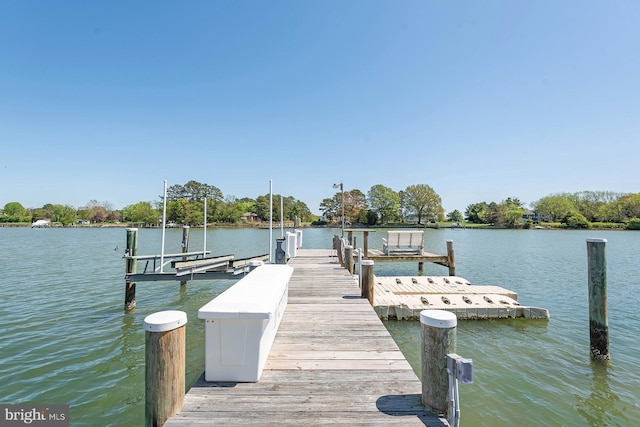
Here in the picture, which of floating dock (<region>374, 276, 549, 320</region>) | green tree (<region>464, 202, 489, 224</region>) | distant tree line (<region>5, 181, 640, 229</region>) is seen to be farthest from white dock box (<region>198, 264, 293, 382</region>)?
green tree (<region>464, 202, 489, 224</region>)

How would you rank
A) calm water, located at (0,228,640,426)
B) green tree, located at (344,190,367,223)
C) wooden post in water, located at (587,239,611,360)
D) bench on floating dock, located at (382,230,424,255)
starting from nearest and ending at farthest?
1. calm water, located at (0,228,640,426)
2. wooden post in water, located at (587,239,611,360)
3. bench on floating dock, located at (382,230,424,255)
4. green tree, located at (344,190,367,223)

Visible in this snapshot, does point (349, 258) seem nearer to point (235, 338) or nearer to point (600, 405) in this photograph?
point (600, 405)

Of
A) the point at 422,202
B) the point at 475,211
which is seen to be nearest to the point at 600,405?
the point at 422,202

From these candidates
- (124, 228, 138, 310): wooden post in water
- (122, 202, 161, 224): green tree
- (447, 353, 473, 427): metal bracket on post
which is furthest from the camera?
(122, 202, 161, 224): green tree

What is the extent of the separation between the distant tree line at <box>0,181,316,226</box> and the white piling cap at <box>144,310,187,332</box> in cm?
7180

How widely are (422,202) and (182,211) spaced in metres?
63.6

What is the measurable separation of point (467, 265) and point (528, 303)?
28.0 feet

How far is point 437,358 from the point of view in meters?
2.51

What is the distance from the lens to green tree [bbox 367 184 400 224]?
264 ft

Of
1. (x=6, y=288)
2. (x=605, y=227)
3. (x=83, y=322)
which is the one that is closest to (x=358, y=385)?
(x=83, y=322)

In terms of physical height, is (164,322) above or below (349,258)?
above

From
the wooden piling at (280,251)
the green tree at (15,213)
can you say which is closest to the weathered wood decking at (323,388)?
the wooden piling at (280,251)

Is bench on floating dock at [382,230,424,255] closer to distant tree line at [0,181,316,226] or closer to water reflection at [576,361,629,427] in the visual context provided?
water reflection at [576,361,629,427]

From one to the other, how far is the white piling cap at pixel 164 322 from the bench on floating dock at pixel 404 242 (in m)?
13.1
